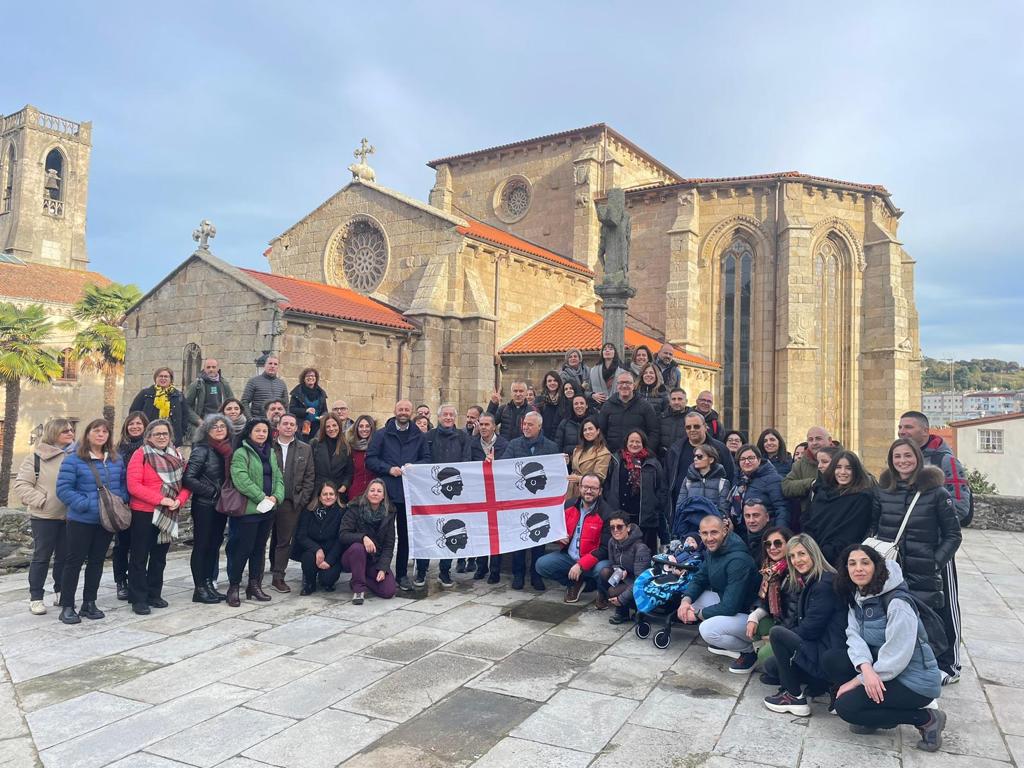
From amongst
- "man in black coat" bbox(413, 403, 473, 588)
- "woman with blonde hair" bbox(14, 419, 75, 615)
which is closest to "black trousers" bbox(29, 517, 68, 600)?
"woman with blonde hair" bbox(14, 419, 75, 615)

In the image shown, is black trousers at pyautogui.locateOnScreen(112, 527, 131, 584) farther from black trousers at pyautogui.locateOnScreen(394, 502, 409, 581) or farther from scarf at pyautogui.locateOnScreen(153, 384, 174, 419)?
black trousers at pyautogui.locateOnScreen(394, 502, 409, 581)

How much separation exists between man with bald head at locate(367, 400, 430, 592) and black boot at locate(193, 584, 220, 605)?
1.85m

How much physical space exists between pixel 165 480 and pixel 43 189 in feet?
202

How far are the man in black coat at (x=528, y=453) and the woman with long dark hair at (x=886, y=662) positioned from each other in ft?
12.6

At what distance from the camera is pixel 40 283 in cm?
3909

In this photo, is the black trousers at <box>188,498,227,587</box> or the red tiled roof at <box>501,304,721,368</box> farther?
the red tiled roof at <box>501,304,721,368</box>

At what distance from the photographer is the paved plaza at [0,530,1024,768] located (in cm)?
389

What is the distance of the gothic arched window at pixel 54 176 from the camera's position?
56.1 metres

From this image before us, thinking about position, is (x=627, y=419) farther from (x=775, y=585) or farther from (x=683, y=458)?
(x=775, y=585)

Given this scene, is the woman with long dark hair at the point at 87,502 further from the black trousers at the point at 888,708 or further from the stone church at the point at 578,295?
the stone church at the point at 578,295

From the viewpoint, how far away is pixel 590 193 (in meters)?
26.0

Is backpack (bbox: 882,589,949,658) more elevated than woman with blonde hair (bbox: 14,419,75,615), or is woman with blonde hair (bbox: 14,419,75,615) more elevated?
woman with blonde hair (bbox: 14,419,75,615)

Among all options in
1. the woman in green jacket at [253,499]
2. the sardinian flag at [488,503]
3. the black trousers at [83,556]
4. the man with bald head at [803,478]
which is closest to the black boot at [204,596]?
the woman in green jacket at [253,499]

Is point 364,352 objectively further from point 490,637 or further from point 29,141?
point 29,141
